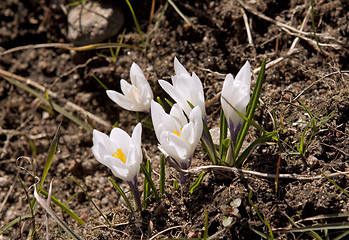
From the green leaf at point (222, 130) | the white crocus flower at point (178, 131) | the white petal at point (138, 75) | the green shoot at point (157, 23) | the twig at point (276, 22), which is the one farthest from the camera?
the green shoot at point (157, 23)

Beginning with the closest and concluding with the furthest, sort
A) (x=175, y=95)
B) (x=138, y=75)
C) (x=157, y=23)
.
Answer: (x=175, y=95) < (x=138, y=75) < (x=157, y=23)

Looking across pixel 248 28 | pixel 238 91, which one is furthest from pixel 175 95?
pixel 248 28

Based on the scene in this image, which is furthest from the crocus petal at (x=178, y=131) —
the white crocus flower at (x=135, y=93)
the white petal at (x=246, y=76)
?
the white crocus flower at (x=135, y=93)

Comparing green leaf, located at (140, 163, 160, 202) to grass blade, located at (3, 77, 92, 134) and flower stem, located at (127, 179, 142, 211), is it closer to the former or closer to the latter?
flower stem, located at (127, 179, 142, 211)

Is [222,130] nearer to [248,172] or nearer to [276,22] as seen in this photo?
[248,172]

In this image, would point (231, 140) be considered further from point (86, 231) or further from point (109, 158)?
point (86, 231)

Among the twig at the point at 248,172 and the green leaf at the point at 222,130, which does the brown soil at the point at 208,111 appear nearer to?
the twig at the point at 248,172

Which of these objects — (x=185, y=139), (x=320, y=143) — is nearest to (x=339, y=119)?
(x=320, y=143)
